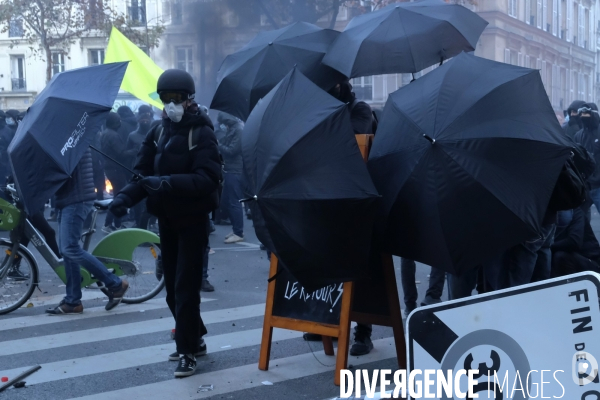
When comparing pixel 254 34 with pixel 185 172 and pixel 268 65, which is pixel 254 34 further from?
pixel 185 172

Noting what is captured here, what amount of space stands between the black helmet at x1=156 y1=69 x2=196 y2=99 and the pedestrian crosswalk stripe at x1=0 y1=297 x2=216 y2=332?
272cm

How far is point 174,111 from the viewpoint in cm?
528

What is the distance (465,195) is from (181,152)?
2058mm

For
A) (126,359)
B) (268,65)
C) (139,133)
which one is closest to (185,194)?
(126,359)

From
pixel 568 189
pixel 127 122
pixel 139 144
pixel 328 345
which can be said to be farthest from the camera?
pixel 127 122

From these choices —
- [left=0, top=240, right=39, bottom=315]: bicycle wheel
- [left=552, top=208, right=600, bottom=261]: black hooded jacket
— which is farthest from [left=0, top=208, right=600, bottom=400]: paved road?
[left=552, top=208, right=600, bottom=261]: black hooded jacket

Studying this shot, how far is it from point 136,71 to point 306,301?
8.36 metres

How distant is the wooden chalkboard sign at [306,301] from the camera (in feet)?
17.2

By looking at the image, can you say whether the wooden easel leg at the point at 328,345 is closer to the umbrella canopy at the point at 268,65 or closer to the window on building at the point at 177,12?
the umbrella canopy at the point at 268,65

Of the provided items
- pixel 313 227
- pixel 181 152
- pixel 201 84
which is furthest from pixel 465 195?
pixel 201 84

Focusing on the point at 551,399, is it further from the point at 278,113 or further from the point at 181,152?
the point at 181,152

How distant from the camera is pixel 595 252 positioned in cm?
652

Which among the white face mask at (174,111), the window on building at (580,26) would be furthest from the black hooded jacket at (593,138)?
the window on building at (580,26)

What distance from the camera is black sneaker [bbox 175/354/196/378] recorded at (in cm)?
534
